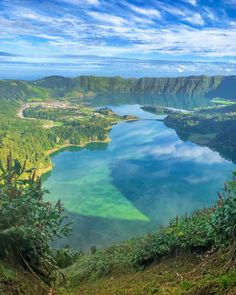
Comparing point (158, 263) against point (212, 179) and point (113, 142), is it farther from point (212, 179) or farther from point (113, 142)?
point (113, 142)

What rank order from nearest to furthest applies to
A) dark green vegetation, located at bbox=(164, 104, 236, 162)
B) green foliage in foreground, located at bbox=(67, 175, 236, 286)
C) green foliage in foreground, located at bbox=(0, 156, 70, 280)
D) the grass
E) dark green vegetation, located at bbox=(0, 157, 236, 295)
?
1. the grass
2. dark green vegetation, located at bbox=(0, 157, 236, 295)
3. green foliage in foreground, located at bbox=(0, 156, 70, 280)
4. green foliage in foreground, located at bbox=(67, 175, 236, 286)
5. dark green vegetation, located at bbox=(164, 104, 236, 162)

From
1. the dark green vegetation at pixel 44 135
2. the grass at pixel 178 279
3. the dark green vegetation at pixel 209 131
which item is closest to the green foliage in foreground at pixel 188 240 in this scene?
the grass at pixel 178 279

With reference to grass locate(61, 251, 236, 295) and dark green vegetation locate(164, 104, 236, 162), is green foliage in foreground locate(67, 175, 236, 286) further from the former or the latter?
dark green vegetation locate(164, 104, 236, 162)

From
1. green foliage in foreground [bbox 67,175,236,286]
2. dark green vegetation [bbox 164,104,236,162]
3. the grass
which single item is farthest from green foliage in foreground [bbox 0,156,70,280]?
dark green vegetation [bbox 164,104,236,162]

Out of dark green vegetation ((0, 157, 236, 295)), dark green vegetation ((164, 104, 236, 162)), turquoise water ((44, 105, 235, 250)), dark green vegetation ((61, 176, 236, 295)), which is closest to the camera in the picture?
dark green vegetation ((0, 157, 236, 295))

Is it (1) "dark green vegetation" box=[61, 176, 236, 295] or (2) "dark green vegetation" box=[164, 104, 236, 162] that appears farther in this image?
(2) "dark green vegetation" box=[164, 104, 236, 162]

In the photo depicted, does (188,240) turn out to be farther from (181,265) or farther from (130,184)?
(130,184)

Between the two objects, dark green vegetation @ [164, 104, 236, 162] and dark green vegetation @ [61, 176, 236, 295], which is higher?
dark green vegetation @ [61, 176, 236, 295]


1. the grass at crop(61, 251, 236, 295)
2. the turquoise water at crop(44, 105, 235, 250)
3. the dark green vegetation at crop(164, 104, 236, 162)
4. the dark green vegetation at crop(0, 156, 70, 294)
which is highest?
the dark green vegetation at crop(0, 156, 70, 294)
